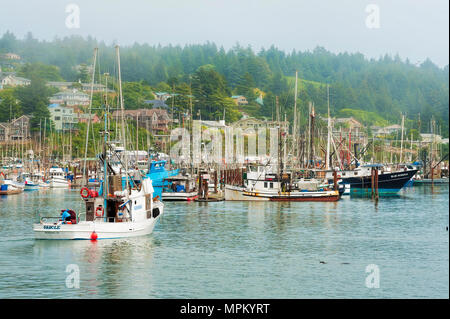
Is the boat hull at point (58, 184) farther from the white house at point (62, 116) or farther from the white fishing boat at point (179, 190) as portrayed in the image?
the white house at point (62, 116)

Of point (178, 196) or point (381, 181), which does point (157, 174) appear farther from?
point (381, 181)

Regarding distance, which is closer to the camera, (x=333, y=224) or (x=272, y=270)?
(x=272, y=270)

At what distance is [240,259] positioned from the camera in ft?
150

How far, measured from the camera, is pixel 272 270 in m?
42.4

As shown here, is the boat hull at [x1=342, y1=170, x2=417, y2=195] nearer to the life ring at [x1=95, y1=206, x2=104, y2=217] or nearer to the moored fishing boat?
the moored fishing boat

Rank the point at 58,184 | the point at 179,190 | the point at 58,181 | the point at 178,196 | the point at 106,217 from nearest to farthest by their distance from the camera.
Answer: the point at 106,217 → the point at 178,196 → the point at 179,190 → the point at 58,184 → the point at 58,181

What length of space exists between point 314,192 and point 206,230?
2982cm

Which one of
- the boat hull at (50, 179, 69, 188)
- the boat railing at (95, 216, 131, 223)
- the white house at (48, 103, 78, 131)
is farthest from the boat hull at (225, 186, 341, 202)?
the white house at (48, 103, 78, 131)

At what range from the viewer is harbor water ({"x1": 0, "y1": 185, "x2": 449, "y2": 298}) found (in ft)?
123

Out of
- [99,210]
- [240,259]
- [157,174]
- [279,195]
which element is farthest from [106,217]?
[157,174]
